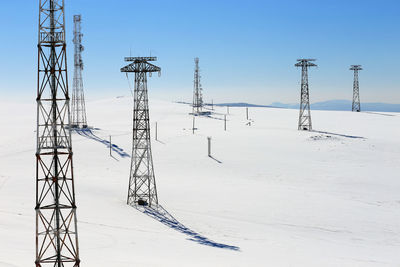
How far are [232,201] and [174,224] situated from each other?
7598 mm

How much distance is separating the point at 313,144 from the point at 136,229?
36463mm

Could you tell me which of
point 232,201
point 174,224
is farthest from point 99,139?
point 174,224

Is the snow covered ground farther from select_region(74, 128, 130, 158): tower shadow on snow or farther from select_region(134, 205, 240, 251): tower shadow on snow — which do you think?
select_region(74, 128, 130, 158): tower shadow on snow

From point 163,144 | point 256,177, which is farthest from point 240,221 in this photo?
point 163,144

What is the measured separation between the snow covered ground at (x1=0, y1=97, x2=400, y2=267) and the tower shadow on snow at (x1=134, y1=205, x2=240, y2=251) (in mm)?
136

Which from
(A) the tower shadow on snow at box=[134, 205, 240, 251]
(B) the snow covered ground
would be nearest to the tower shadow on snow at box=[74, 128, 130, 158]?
(B) the snow covered ground

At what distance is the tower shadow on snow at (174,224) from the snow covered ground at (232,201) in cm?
14

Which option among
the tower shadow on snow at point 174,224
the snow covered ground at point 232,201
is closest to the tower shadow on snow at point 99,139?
the snow covered ground at point 232,201

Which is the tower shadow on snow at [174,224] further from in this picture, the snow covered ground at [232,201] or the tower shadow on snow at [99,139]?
the tower shadow on snow at [99,139]

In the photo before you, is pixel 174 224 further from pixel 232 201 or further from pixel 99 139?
pixel 99 139

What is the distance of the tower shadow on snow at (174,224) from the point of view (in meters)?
24.9

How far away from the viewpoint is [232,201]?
34844mm

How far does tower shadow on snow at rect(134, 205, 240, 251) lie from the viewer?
81.6ft

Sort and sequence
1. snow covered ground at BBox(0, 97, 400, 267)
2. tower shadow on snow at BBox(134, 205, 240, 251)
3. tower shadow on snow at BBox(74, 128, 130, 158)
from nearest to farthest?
snow covered ground at BBox(0, 97, 400, 267), tower shadow on snow at BBox(134, 205, 240, 251), tower shadow on snow at BBox(74, 128, 130, 158)
